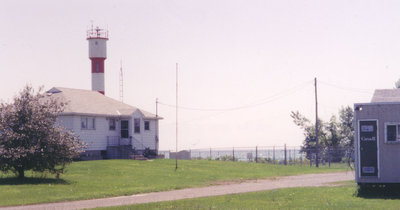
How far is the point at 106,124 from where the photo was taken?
152 ft

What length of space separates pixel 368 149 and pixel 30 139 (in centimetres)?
1610

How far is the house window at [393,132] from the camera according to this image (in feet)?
75.1

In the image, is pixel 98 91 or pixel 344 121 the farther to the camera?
pixel 344 121

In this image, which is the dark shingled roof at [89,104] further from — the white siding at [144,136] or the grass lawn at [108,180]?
the grass lawn at [108,180]

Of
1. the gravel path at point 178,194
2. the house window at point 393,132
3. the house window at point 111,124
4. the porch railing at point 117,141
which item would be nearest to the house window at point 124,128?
the porch railing at point 117,141

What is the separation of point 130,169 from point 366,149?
56.1 feet

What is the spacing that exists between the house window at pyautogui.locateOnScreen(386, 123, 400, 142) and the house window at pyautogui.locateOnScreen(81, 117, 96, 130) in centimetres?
A: 2652

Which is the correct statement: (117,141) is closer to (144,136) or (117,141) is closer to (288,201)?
(144,136)

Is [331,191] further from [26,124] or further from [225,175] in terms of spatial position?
[26,124]

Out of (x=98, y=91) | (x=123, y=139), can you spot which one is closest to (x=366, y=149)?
(x=123, y=139)

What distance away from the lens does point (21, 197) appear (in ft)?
73.4

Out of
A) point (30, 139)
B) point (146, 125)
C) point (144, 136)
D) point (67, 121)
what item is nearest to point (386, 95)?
point (30, 139)

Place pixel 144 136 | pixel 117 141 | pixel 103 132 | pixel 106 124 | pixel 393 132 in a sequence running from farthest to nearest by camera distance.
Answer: pixel 144 136
pixel 117 141
pixel 106 124
pixel 103 132
pixel 393 132

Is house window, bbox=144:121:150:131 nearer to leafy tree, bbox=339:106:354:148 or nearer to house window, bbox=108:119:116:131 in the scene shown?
house window, bbox=108:119:116:131
